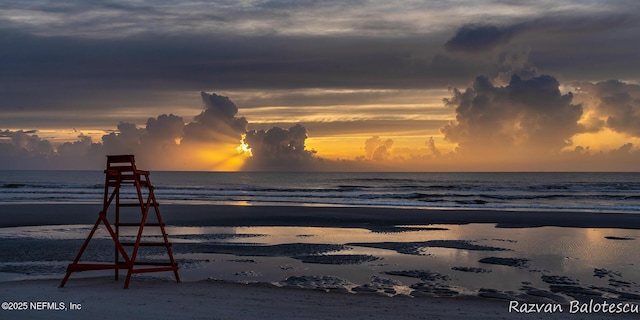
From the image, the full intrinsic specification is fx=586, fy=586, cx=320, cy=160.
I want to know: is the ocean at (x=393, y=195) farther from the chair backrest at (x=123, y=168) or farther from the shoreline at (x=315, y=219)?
the chair backrest at (x=123, y=168)

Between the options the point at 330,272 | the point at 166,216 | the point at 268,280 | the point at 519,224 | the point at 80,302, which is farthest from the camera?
the point at 166,216

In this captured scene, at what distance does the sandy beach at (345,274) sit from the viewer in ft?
29.1

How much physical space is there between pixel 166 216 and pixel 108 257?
13521 mm

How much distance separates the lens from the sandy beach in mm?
8867

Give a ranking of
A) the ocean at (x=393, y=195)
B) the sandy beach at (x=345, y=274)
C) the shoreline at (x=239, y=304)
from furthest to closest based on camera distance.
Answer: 1. the ocean at (x=393, y=195)
2. the sandy beach at (x=345, y=274)
3. the shoreline at (x=239, y=304)

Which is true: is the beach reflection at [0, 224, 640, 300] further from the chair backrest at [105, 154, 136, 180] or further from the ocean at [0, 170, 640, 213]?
the ocean at [0, 170, 640, 213]

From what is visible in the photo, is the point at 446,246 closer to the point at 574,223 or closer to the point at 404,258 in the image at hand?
the point at 404,258

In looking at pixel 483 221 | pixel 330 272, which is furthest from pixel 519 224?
pixel 330 272

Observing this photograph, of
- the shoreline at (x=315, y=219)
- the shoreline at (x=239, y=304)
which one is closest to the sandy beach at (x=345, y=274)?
the shoreline at (x=239, y=304)

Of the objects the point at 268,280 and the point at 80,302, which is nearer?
the point at 80,302

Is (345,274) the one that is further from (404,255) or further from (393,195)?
(393,195)

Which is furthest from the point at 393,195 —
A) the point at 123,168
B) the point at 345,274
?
the point at 123,168

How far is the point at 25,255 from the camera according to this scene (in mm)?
14672

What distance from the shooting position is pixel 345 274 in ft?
40.5
